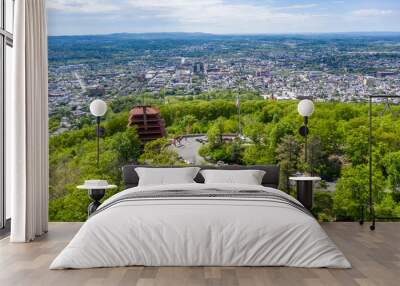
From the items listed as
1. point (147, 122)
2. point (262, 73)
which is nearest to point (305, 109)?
point (262, 73)

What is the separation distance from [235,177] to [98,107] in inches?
83.1

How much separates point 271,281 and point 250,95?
4.68 metres

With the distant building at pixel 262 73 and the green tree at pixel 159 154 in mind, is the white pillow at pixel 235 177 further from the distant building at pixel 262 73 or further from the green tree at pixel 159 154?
the distant building at pixel 262 73

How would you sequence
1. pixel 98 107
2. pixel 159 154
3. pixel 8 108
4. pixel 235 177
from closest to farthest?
pixel 8 108 < pixel 235 177 < pixel 98 107 < pixel 159 154

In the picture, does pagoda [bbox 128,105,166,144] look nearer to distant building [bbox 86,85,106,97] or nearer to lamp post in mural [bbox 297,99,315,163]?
distant building [bbox 86,85,106,97]

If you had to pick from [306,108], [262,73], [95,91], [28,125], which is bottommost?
[28,125]

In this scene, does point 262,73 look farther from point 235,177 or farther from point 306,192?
point 235,177

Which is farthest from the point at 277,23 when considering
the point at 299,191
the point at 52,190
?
the point at 52,190

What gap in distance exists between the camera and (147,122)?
9016mm

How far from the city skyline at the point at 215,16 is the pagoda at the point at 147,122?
1.10 metres

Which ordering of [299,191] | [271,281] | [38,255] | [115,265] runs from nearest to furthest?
[271,281] < [115,265] < [38,255] < [299,191]

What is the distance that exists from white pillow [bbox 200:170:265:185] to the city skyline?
2372 mm

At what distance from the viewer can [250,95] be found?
913 cm

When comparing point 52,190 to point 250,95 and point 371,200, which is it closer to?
point 250,95
